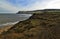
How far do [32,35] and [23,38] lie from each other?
0.66 metres

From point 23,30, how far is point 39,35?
1844mm

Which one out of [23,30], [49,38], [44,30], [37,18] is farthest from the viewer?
[37,18]

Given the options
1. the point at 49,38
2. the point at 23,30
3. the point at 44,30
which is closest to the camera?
the point at 49,38

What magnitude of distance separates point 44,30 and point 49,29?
1.35 feet

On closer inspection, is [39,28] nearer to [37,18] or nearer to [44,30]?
[44,30]

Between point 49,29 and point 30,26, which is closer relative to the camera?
point 49,29

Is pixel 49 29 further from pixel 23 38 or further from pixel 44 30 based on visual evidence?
pixel 23 38

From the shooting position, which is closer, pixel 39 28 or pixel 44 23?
pixel 39 28

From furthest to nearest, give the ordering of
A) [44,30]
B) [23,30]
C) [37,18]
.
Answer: [37,18], [23,30], [44,30]

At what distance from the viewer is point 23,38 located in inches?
399

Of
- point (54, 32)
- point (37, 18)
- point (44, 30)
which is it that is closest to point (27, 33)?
point (44, 30)

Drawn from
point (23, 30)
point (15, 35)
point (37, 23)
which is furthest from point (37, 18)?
point (15, 35)

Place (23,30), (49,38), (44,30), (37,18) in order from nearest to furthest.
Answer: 1. (49,38)
2. (44,30)
3. (23,30)
4. (37,18)

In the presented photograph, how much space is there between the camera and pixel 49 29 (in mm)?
10695
